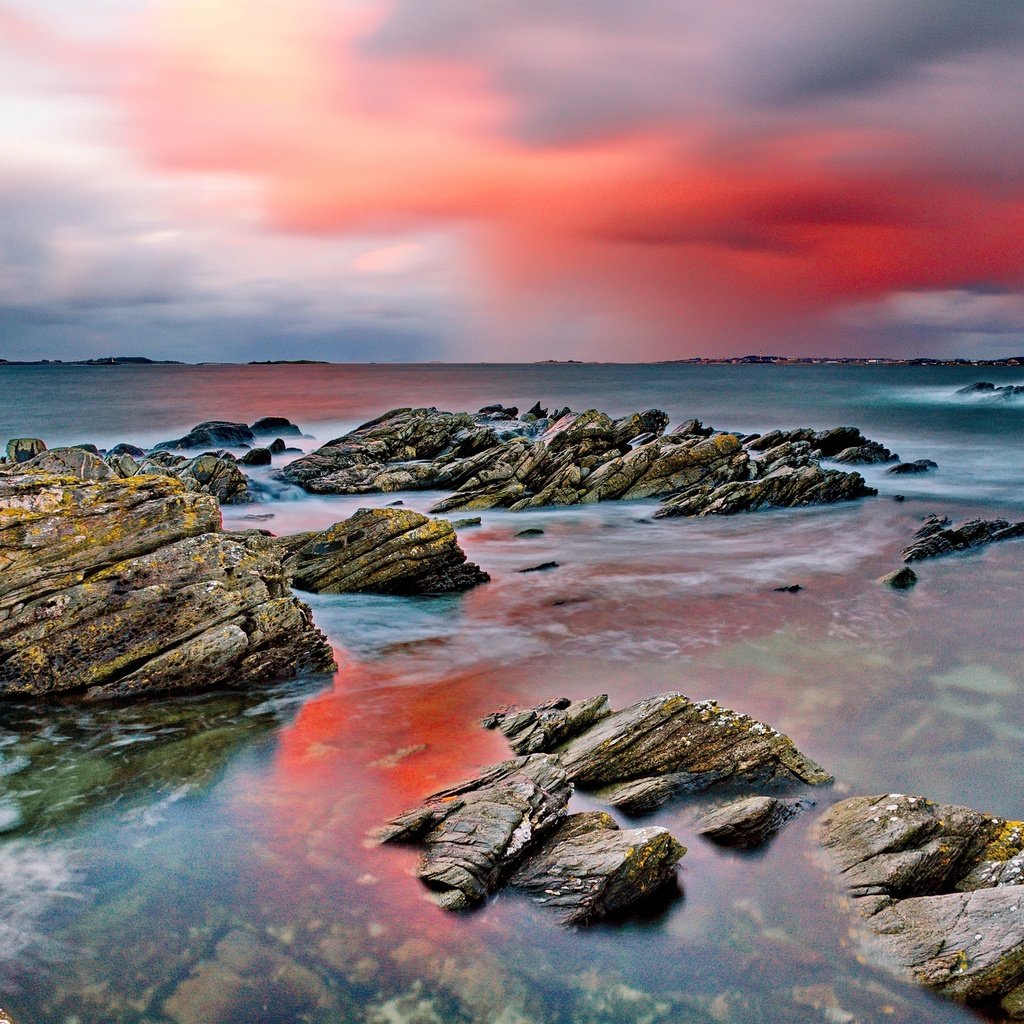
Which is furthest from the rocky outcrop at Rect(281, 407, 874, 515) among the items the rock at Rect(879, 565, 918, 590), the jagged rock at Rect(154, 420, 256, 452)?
the jagged rock at Rect(154, 420, 256, 452)

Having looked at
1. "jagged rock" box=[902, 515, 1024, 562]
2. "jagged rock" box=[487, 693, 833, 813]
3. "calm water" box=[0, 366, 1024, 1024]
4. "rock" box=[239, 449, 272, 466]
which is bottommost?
"calm water" box=[0, 366, 1024, 1024]

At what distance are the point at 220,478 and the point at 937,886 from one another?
2499 centimetres

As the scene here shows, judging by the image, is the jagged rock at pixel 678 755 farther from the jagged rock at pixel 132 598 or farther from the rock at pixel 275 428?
the rock at pixel 275 428

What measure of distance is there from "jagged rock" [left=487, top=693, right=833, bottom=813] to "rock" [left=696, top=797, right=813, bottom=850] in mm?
530

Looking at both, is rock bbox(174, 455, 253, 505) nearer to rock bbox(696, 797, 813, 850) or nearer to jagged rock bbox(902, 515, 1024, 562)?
jagged rock bbox(902, 515, 1024, 562)

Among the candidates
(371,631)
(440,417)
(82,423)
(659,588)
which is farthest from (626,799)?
(82,423)

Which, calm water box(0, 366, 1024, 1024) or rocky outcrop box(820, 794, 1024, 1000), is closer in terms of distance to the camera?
rocky outcrop box(820, 794, 1024, 1000)

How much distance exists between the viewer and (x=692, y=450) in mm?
30484

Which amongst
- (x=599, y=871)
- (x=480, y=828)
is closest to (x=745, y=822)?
(x=599, y=871)

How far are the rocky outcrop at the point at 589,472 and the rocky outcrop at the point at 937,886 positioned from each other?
63.3 ft

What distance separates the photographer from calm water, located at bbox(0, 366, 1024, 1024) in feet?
19.6

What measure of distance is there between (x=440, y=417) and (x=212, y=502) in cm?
2751

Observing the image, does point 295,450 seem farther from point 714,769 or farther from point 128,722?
point 714,769

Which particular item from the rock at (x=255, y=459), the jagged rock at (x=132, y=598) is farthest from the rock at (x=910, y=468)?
the jagged rock at (x=132, y=598)
